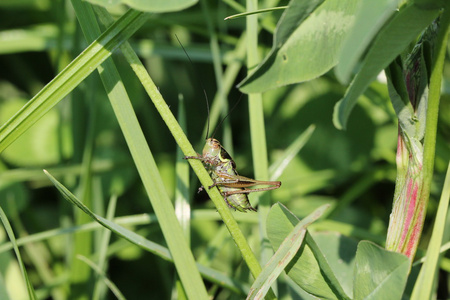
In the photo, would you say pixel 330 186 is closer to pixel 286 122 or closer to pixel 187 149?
pixel 286 122

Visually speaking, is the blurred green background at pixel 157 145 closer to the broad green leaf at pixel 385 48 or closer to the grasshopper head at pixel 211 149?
the grasshopper head at pixel 211 149

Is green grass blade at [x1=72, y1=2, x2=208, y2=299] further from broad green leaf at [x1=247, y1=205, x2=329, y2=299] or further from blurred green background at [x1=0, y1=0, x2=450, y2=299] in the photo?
blurred green background at [x1=0, y1=0, x2=450, y2=299]

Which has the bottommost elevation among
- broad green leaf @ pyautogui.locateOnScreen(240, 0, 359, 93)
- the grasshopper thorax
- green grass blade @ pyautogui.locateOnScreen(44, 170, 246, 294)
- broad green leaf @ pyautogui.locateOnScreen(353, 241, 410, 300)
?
broad green leaf @ pyautogui.locateOnScreen(353, 241, 410, 300)

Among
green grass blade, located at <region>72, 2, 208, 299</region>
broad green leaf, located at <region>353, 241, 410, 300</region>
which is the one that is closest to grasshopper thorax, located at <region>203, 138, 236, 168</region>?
green grass blade, located at <region>72, 2, 208, 299</region>

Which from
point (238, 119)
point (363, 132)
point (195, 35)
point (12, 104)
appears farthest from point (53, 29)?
point (363, 132)

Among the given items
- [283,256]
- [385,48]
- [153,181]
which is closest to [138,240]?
[153,181]
